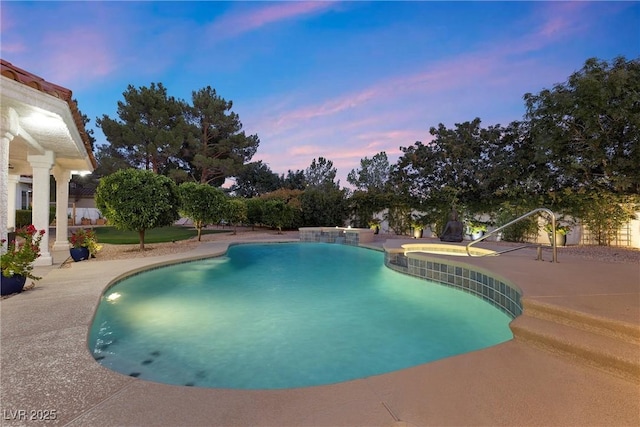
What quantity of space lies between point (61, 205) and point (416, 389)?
13.5m

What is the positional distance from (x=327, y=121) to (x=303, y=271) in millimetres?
13845

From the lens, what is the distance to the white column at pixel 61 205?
11180 millimetres

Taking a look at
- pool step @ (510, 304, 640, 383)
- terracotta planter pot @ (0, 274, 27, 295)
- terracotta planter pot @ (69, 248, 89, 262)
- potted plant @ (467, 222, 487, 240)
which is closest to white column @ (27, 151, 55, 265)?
terracotta planter pot @ (69, 248, 89, 262)

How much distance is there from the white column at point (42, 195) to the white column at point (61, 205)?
356 cm

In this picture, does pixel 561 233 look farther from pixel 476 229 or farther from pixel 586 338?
pixel 586 338

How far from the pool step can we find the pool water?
0.88 metres

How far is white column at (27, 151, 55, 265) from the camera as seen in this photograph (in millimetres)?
7645

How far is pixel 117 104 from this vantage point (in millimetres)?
27719

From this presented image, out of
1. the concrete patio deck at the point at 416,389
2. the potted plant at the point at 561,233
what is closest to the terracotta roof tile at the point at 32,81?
the concrete patio deck at the point at 416,389

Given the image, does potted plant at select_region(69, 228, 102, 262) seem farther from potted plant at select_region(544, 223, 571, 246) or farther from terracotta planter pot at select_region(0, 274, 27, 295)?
potted plant at select_region(544, 223, 571, 246)

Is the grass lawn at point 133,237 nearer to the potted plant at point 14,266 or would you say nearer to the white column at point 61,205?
the white column at point 61,205

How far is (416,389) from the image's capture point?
220 cm

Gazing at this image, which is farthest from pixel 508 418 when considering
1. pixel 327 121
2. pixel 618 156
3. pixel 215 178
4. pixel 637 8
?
pixel 215 178

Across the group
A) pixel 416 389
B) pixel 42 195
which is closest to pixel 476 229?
pixel 416 389
